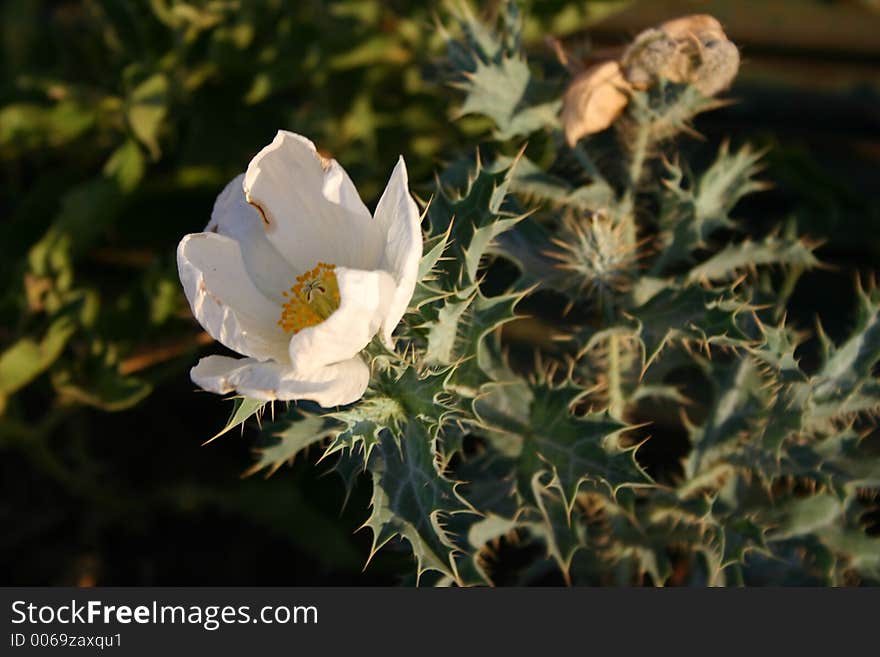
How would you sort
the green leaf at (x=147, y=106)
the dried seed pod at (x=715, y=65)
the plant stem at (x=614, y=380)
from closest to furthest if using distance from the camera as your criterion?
the dried seed pod at (x=715, y=65) → the plant stem at (x=614, y=380) → the green leaf at (x=147, y=106)

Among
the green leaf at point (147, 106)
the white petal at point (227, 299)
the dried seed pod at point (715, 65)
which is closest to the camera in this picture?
the white petal at point (227, 299)

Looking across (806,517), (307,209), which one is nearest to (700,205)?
(806,517)

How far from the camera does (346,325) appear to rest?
3.79ft

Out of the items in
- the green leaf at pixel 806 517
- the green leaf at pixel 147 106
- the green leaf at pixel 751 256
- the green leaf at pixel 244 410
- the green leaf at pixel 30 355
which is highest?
the green leaf at pixel 147 106

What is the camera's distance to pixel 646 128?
1654 millimetres

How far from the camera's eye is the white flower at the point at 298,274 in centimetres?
116

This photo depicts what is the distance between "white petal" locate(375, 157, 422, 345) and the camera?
3.83 ft

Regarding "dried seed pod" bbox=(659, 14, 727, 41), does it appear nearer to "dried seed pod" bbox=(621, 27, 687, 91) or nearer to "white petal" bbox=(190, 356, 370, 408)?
"dried seed pod" bbox=(621, 27, 687, 91)

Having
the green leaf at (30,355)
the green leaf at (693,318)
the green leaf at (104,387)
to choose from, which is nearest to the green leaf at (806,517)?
the green leaf at (693,318)

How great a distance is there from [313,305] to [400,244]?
194 mm

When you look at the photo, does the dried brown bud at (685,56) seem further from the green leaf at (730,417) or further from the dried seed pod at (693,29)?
the green leaf at (730,417)

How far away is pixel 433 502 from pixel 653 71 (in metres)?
0.86

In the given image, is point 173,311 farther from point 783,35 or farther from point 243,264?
point 783,35

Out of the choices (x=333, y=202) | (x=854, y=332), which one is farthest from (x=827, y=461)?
(x=333, y=202)
